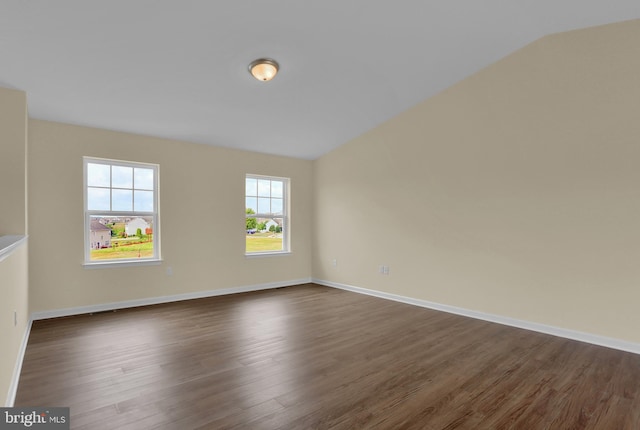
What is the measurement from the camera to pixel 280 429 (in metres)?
1.92

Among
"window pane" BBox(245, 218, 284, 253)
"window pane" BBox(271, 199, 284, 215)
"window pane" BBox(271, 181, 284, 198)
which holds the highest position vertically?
"window pane" BBox(271, 181, 284, 198)

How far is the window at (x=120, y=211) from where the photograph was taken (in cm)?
436

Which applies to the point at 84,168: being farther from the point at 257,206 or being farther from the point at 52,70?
the point at 257,206

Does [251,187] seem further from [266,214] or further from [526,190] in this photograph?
[526,190]

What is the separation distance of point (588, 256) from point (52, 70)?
535cm

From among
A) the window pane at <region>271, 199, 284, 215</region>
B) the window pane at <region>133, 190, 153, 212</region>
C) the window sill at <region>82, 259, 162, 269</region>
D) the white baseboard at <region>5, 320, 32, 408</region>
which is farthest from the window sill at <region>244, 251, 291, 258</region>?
the white baseboard at <region>5, 320, 32, 408</region>

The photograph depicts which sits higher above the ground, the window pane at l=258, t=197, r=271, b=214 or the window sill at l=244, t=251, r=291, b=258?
the window pane at l=258, t=197, r=271, b=214

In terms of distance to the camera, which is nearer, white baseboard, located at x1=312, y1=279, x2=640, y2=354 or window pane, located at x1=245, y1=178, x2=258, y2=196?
white baseboard, located at x1=312, y1=279, x2=640, y2=354

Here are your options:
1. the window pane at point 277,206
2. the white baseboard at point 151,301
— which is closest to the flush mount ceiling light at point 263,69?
the window pane at point 277,206

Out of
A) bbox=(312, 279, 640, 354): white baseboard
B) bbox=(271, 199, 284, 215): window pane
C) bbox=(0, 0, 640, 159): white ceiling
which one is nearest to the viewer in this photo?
bbox=(0, 0, 640, 159): white ceiling

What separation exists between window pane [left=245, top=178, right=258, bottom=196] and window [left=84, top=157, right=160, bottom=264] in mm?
1430

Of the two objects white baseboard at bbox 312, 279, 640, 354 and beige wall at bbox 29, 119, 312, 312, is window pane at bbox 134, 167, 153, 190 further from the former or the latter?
white baseboard at bbox 312, 279, 640, 354

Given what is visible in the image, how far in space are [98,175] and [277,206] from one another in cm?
273

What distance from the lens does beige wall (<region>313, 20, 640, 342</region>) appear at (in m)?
3.23
